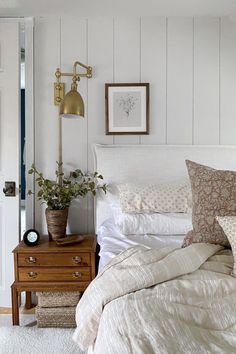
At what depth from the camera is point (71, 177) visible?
8.07 feet

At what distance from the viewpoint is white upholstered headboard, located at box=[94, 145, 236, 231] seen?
2.39 metres

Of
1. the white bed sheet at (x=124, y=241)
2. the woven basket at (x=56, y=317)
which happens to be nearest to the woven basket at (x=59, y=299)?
the woven basket at (x=56, y=317)

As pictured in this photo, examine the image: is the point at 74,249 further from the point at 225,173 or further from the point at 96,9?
the point at 96,9

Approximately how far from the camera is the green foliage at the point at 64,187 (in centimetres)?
221

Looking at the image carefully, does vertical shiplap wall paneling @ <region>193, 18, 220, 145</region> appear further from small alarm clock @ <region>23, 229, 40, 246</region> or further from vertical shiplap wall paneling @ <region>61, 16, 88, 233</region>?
small alarm clock @ <region>23, 229, 40, 246</region>

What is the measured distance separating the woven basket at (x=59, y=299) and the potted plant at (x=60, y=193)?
0.39 m

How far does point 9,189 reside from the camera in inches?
95.1

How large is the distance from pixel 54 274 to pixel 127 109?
137 centimetres

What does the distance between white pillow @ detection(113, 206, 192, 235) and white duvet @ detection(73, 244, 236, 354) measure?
1.97ft

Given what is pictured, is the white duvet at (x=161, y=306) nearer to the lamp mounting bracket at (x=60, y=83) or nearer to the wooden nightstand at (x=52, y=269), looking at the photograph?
the wooden nightstand at (x=52, y=269)

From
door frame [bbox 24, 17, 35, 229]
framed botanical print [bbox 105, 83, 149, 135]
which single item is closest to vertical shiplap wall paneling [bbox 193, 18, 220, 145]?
framed botanical print [bbox 105, 83, 149, 135]

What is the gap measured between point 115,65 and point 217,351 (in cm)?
217

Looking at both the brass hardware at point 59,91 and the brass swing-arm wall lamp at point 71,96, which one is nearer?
the brass swing-arm wall lamp at point 71,96

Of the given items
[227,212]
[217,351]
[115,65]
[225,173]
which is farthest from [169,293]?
[115,65]
